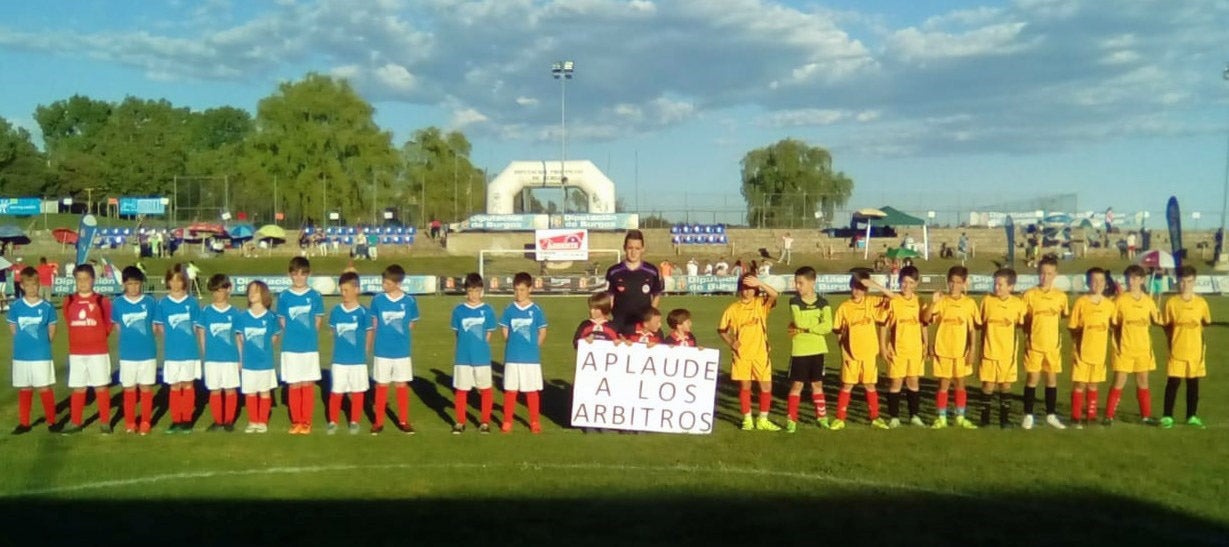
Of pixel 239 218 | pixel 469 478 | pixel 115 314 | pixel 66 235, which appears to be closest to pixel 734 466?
pixel 469 478

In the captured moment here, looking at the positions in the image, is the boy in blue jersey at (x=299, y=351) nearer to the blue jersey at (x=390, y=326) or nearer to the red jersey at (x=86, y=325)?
the blue jersey at (x=390, y=326)

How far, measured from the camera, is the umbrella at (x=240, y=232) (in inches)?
2098

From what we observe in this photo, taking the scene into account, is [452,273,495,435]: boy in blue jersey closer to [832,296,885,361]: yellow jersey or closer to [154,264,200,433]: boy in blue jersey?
[154,264,200,433]: boy in blue jersey

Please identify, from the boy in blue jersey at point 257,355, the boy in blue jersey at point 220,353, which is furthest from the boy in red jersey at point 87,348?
the boy in blue jersey at point 257,355

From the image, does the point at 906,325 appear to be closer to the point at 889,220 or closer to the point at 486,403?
the point at 486,403

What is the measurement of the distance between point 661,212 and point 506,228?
34.5ft

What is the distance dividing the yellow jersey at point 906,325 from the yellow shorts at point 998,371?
2.28 ft

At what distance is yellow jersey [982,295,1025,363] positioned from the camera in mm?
10930

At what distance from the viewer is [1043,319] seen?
11023 millimetres

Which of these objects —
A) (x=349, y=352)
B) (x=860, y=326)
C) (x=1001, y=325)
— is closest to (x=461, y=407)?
(x=349, y=352)

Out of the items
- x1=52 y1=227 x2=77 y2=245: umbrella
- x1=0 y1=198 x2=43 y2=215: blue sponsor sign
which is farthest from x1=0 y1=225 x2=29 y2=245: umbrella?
x1=0 y1=198 x2=43 y2=215: blue sponsor sign

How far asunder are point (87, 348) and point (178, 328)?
0.98 metres

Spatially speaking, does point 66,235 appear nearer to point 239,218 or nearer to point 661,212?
point 239,218

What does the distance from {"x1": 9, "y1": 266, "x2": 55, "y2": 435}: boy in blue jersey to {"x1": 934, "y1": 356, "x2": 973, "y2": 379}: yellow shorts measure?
9.85 metres
